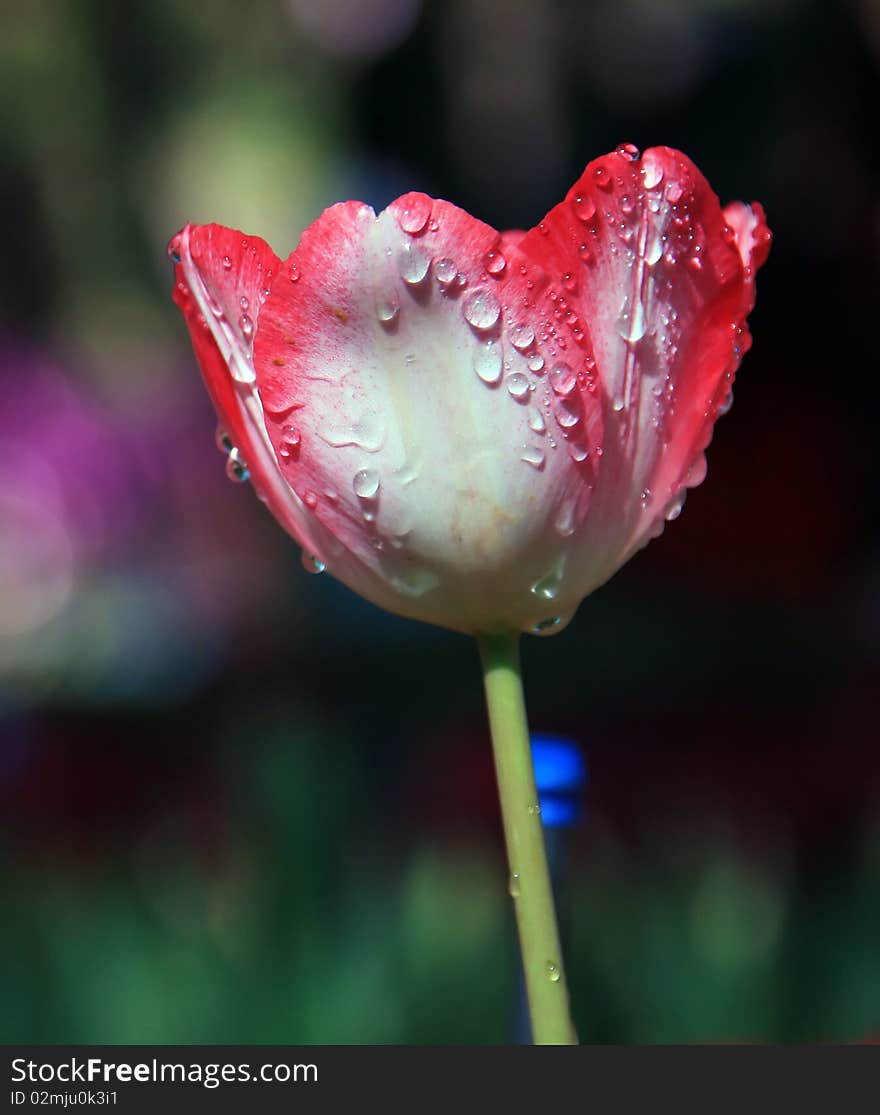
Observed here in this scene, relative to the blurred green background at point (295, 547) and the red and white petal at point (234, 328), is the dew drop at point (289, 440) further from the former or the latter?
the blurred green background at point (295, 547)

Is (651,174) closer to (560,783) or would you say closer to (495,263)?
(495,263)

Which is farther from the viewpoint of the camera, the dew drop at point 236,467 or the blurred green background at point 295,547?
the blurred green background at point 295,547

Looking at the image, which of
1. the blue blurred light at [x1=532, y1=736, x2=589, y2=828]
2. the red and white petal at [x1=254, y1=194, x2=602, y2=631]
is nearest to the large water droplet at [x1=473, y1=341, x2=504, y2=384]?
the red and white petal at [x1=254, y1=194, x2=602, y2=631]

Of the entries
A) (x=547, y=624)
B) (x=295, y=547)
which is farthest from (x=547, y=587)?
(x=295, y=547)

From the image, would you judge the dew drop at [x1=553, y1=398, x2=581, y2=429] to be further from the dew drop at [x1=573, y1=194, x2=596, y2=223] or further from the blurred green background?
the blurred green background

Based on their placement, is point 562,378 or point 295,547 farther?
point 295,547

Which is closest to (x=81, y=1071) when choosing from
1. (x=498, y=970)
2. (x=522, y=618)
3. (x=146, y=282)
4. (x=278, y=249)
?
(x=522, y=618)

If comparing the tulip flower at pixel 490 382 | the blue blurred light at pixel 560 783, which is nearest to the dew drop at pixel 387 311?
the tulip flower at pixel 490 382
